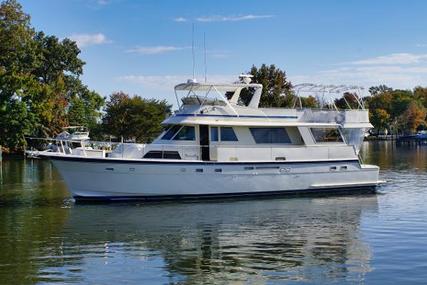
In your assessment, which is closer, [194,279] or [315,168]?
[194,279]

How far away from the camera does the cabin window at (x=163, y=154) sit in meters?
22.9

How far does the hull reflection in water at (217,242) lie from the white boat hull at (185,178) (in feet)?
2.73

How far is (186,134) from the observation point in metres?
23.9

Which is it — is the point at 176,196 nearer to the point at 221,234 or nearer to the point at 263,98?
the point at 221,234

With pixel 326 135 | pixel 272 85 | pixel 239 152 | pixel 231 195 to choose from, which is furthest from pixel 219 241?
pixel 272 85

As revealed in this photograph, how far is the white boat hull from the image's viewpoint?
73.8 ft

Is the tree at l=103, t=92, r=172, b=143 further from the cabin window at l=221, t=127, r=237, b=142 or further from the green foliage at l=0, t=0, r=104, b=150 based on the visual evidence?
the cabin window at l=221, t=127, r=237, b=142

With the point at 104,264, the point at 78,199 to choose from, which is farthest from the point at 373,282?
the point at 78,199

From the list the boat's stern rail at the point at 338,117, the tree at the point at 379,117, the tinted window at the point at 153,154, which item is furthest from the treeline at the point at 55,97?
the tree at the point at 379,117

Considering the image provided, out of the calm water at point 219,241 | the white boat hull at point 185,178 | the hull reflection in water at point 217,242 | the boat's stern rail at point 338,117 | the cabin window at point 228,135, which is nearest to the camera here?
the calm water at point 219,241

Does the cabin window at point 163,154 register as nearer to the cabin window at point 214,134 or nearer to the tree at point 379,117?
the cabin window at point 214,134

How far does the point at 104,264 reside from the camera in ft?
43.2

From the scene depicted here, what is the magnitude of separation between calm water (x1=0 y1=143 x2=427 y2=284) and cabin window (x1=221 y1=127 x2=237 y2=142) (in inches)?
109

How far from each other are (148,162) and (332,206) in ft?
24.1
